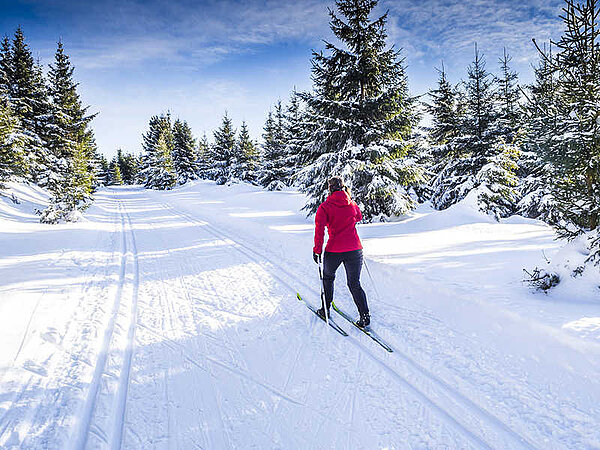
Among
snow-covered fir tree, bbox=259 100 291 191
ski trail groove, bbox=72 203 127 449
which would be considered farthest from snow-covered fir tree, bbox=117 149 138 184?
ski trail groove, bbox=72 203 127 449

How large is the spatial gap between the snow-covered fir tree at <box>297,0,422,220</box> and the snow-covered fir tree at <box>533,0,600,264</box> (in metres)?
6.79

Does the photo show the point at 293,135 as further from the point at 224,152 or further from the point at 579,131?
the point at 579,131

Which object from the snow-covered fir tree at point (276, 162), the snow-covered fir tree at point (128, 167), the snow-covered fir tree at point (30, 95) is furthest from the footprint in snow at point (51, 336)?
the snow-covered fir tree at point (128, 167)

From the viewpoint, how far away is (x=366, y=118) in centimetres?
1260

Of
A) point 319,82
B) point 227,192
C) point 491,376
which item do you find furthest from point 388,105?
point 227,192

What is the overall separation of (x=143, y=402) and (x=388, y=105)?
41.0ft

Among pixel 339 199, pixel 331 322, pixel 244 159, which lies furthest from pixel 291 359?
pixel 244 159

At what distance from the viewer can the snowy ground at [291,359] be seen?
2.53 meters

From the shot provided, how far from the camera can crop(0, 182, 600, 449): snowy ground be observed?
2.53 metres

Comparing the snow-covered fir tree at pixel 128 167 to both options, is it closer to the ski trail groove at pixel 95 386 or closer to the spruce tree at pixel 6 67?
the spruce tree at pixel 6 67

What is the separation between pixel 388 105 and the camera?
39.7 feet

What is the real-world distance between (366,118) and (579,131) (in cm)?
855

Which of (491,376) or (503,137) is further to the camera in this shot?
(503,137)

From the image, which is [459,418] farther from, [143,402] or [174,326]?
[174,326]
